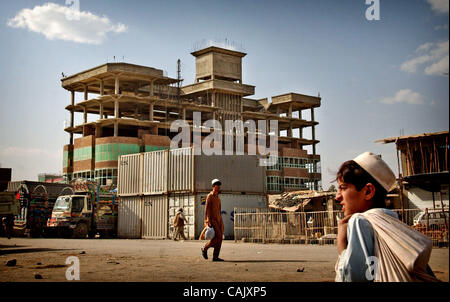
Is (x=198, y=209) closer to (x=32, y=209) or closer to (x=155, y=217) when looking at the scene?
(x=155, y=217)

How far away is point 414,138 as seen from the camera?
74.7ft

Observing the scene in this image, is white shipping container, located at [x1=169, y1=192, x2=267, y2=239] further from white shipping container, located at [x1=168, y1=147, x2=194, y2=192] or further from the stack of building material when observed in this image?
the stack of building material

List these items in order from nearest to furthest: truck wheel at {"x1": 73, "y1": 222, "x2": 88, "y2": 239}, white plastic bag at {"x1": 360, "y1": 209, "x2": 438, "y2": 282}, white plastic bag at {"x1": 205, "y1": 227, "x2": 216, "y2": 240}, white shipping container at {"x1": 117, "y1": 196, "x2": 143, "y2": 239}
Answer: white plastic bag at {"x1": 360, "y1": 209, "x2": 438, "y2": 282}, white plastic bag at {"x1": 205, "y1": 227, "x2": 216, "y2": 240}, truck wheel at {"x1": 73, "y1": 222, "x2": 88, "y2": 239}, white shipping container at {"x1": 117, "y1": 196, "x2": 143, "y2": 239}

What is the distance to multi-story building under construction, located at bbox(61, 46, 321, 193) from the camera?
57.3m

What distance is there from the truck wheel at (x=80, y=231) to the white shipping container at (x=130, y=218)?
301cm

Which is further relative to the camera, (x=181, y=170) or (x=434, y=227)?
(x=181, y=170)

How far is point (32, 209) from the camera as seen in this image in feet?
91.5

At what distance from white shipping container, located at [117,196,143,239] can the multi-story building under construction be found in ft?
86.0

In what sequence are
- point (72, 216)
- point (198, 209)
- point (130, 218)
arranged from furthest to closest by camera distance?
point (130, 218) → point (198, 209) → point (72, 216)

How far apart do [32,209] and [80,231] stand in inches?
163

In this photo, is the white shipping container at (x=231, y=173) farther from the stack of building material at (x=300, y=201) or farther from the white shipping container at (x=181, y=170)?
the stack of building material at (x=300, y=201)

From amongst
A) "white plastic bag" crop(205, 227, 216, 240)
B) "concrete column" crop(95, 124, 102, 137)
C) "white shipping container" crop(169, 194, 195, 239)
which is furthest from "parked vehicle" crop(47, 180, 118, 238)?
"concrete column" crop(95, 124, 102, 137)

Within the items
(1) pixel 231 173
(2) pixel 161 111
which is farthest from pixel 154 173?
(2) pixel 161 111
